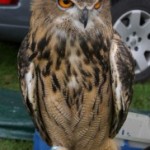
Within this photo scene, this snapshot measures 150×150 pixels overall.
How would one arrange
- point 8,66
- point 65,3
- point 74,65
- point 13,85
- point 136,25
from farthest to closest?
1. point 8,66
2. point 13,85
3. point 136,25
4. point 74,65
5. point 65,3

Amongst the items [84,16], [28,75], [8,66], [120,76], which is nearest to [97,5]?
[84,16]

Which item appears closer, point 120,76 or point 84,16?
point 84,16

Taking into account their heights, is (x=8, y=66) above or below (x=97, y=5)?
below


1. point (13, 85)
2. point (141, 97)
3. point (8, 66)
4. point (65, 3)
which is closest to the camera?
point (65, 3)

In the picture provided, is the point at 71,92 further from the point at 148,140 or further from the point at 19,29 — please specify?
the point at 19,29

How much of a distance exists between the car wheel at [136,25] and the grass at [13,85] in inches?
11.8

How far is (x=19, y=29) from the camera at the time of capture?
19.3ft

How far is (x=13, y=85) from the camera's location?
6.42 meters

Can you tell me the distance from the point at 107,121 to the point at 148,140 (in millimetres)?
1003

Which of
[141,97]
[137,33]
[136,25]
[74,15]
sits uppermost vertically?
[74,15]

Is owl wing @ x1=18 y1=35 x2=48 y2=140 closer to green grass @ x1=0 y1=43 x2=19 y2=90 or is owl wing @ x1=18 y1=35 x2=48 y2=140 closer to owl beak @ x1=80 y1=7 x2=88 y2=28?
owl beak @ x1=80 y1=7 x2=88 y2=28

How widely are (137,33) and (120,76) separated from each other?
2.37m

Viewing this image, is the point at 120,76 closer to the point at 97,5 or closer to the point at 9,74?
the point at 97,5

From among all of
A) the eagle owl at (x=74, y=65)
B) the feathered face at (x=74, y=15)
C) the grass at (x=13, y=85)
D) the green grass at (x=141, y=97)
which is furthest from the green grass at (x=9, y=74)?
the feathered face at (x=74, y=15)
